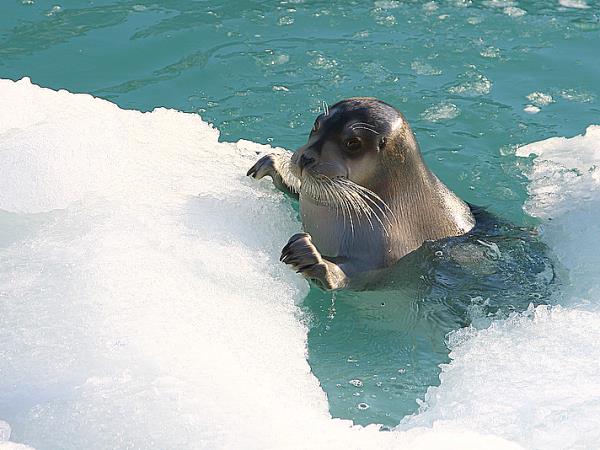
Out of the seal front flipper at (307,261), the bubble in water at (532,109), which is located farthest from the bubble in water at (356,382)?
the bubble in water at (532,109)

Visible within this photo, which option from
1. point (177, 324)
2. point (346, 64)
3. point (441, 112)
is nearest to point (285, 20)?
point (346, 64)

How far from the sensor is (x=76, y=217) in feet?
14.8

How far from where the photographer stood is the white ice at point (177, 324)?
3.29 m

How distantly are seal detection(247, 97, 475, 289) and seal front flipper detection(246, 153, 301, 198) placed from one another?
13.6 inches

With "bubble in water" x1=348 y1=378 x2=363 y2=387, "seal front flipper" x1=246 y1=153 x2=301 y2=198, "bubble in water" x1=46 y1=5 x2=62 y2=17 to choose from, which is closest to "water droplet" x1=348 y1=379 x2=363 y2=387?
"bubble in water" x1=348 y1=378 x2=363 y2=387

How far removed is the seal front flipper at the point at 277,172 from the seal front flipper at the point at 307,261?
33.1 inches

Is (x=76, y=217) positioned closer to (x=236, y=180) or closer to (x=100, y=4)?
(x=236, y=180)

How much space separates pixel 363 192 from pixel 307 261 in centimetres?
58

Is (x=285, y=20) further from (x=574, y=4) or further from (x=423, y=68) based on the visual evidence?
(x=574, y=4)

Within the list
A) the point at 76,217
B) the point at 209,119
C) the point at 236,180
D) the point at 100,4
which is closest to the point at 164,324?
the point at 76,217

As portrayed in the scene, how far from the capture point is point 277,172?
17.0 ft

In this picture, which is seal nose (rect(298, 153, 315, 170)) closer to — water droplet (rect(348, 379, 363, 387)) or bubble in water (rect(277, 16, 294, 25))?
water droplet (rect(348, 379, 363, 387))

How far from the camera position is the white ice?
3.29 m

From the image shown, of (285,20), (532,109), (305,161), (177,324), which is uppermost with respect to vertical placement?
(305,161)
